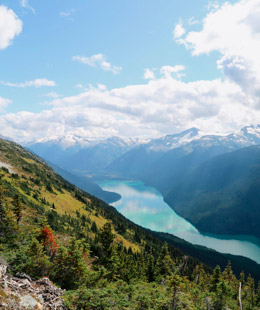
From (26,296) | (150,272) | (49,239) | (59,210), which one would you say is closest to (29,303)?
(26,296)

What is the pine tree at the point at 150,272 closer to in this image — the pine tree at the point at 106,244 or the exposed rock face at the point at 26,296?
the pine tree at the point at 106,244

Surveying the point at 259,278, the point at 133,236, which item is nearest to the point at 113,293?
the point at 133,236

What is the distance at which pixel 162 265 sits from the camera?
5684 cm

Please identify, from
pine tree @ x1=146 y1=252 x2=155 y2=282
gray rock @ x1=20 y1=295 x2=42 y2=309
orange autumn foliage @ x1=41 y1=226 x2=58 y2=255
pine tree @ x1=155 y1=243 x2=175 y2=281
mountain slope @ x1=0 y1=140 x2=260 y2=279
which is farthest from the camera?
mountain slope @ x1=0 y1=140 x2=260 y2=279

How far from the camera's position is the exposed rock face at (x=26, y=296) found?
48.8ft

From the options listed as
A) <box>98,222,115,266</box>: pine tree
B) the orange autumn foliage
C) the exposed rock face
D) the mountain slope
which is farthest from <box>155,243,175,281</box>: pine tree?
the exposed rock face

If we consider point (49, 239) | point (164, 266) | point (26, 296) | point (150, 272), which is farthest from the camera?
point (150, 272)

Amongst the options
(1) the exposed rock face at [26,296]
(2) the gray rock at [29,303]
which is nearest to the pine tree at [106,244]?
(1) the exposed rock face at [26,296]

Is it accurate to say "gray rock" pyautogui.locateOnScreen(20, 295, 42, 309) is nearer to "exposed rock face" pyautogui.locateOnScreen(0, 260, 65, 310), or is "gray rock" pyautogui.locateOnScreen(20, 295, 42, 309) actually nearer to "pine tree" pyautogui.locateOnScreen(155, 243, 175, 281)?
"exposed rock face" pyautogui.locateOnScreen(0, 260, 65, 310)

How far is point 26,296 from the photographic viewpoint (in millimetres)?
16344

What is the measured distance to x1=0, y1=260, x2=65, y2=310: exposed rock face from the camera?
48.8 ft

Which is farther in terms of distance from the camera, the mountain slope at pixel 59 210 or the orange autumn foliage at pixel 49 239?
the mountain slope at pixel 59 210

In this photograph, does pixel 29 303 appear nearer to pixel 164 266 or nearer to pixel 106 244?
pixel 106 244

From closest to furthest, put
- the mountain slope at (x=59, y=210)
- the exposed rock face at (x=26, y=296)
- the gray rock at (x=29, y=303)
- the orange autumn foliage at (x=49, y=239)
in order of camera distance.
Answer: the exposed rock face at (x=26, y=296)
the gray rock at (x=29, y=303)
the orange autumn foliage at (x=49, y=239)
the mountain slope at (x=59, y=210)
